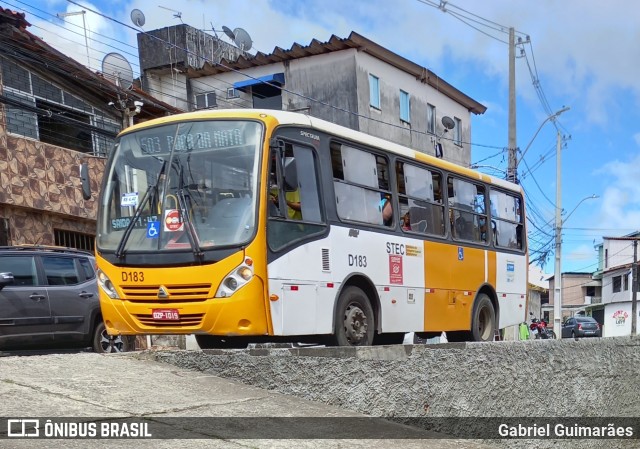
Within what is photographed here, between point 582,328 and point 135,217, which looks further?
point 582,328

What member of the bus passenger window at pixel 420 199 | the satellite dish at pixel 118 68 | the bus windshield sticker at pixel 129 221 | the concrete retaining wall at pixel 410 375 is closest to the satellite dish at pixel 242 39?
the satellite dish at pixel 118 68

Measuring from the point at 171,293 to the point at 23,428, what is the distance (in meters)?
2.92

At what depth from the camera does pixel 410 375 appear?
22.7 ft

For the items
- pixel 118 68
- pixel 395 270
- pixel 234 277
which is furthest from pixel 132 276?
pixel 118 68

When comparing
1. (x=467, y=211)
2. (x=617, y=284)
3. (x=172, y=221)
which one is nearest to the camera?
(x=172, y=221)

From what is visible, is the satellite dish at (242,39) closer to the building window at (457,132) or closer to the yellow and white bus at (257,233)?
the building window at (457,132)

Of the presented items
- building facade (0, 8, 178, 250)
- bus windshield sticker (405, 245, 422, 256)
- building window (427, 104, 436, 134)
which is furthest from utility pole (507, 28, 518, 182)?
bus windshield sticker (405, 245, 422, 256)

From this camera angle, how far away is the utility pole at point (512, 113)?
25656 millimetres

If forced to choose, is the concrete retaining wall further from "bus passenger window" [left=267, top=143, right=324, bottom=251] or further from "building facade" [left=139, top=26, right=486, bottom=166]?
"building facade" [left=139, top=26, right=486, bottom=166]

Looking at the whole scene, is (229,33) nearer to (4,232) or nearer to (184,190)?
(4,232)

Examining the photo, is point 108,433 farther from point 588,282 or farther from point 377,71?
point 588,282

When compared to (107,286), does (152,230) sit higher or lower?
higher

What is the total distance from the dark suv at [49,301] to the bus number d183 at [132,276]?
9.36 feet

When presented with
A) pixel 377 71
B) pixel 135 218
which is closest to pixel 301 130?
pixel 135 218
